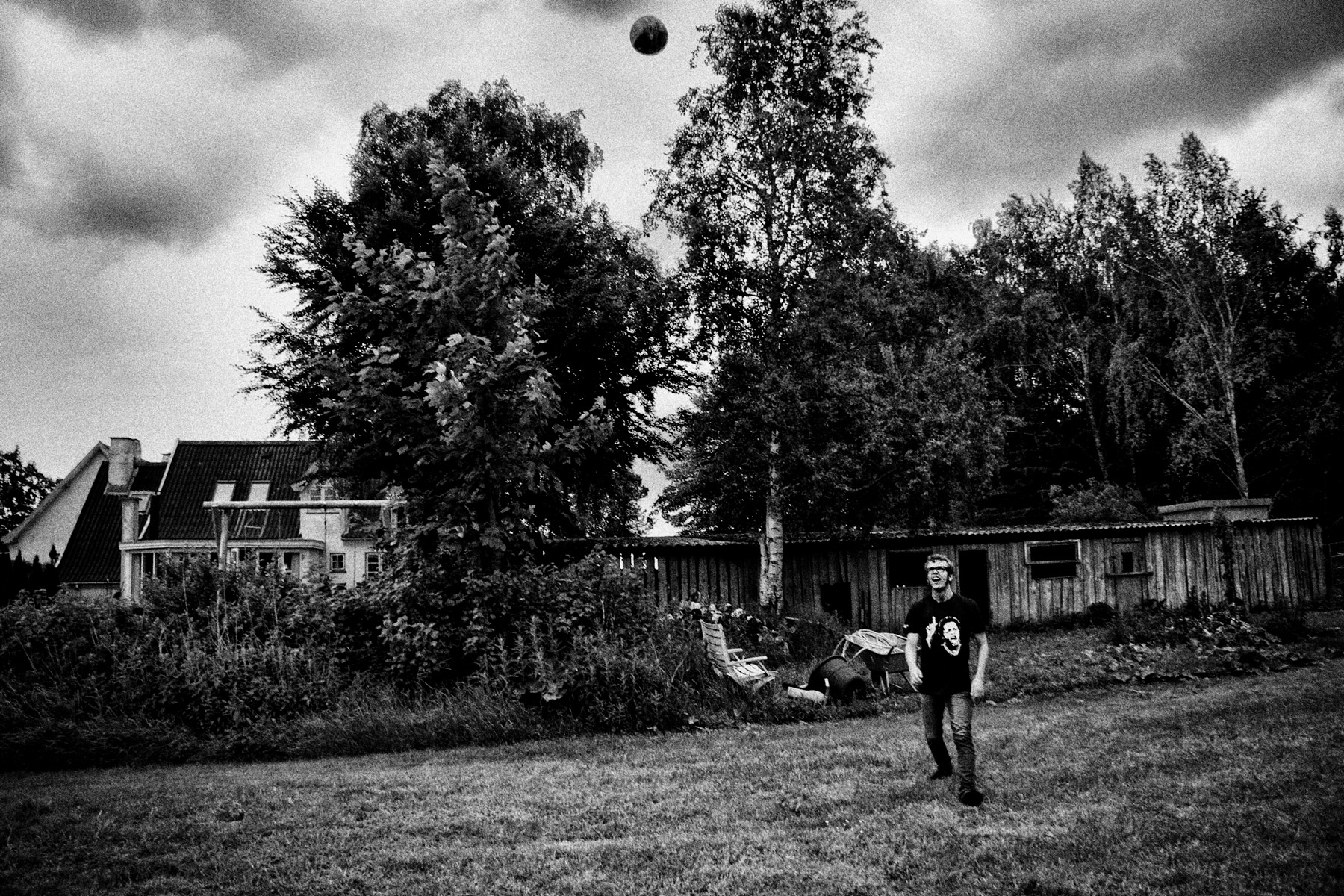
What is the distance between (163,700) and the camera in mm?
9414

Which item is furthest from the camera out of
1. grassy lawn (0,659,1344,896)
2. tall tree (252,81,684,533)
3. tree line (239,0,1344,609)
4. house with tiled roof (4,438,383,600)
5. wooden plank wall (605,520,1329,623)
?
house with tiled roof (4,438,383,600)

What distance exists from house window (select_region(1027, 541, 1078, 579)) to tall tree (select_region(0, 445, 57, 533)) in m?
48.2

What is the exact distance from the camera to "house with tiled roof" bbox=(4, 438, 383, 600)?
34688 millimetres

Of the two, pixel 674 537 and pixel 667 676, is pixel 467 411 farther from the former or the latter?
pixel 674 537

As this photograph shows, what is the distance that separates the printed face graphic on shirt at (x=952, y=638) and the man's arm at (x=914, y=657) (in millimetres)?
233

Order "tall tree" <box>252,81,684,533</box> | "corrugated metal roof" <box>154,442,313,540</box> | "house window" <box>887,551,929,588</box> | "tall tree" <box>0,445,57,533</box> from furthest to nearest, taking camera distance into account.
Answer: "tall tree" <box>0,445,57,533</box> → "corrugated metal roof" <box>154,442,313,540</box> → "house window" <box>887,551,929,588</box> → "tall tree" <box>252,81,684,533</box>

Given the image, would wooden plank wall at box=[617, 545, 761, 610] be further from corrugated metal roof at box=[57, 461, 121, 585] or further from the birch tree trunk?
corrugated metal roof at box=[57, 461, 121, 585]

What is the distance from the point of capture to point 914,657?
6469 mm

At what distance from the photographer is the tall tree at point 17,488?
4406cm

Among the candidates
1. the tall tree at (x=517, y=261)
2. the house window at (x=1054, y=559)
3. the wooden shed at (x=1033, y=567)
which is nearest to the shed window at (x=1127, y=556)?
the wooden shed at (x=1033, y=567)

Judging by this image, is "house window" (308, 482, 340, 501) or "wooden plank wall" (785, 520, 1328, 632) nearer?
"wooden plank wall" (785, 520, 1328, 632)

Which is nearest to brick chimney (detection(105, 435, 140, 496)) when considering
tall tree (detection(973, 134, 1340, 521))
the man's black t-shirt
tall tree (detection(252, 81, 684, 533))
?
tall tree (detection(252, 81, 684, 533))

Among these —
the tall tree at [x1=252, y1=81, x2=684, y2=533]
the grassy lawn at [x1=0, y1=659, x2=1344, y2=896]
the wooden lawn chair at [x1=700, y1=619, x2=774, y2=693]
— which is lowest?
the grassy lawn at [x1=0, y1=659, x2=1344, y2=896]

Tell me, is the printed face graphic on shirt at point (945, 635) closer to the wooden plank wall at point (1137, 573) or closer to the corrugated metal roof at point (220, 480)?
the wooden plank wall at point (1137, 573)
